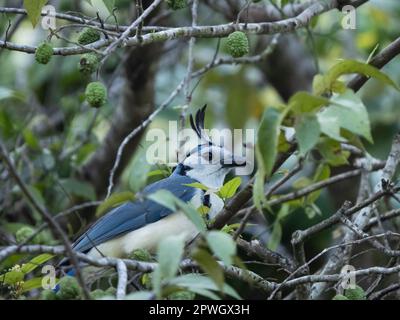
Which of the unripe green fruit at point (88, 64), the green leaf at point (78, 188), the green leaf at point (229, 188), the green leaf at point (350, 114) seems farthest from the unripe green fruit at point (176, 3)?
the green leaf at point (78, 188)

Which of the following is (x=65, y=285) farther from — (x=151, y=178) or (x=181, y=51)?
(x=181, y=51)

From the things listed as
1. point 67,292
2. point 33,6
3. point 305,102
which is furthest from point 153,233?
point 305,102

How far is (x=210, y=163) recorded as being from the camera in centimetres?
410

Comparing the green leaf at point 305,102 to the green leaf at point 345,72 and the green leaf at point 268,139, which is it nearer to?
the green leaf at point 268,139

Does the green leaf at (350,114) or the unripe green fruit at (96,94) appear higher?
the unripe green fruit at (96,94)

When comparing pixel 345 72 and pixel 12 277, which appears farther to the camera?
pixel 12 277

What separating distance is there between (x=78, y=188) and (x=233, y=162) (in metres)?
0.85

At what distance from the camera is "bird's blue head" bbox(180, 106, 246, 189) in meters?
4.03

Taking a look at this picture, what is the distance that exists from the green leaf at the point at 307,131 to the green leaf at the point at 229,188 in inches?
29.2

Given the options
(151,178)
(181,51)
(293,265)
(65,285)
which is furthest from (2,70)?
(65,285)

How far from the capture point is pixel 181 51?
530cm

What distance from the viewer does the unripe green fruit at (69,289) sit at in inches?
88.7

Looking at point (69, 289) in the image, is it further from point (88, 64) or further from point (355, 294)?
point (355, 294)

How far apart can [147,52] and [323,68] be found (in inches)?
70.2
